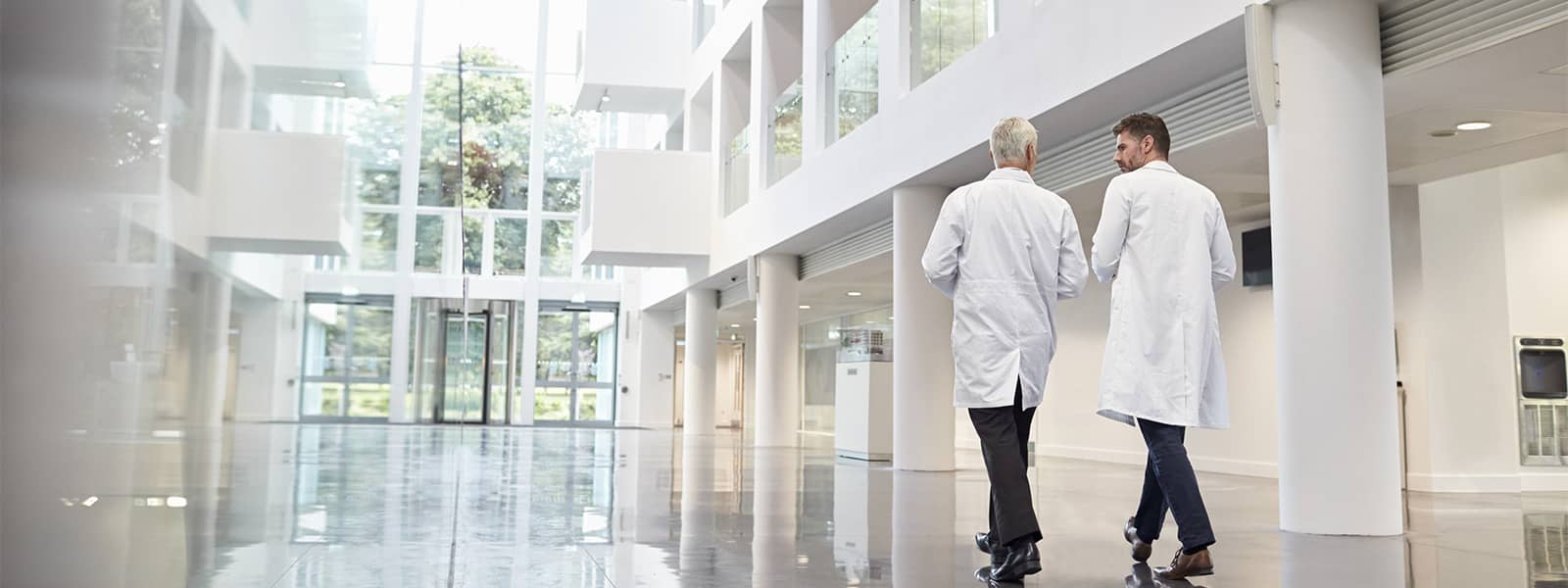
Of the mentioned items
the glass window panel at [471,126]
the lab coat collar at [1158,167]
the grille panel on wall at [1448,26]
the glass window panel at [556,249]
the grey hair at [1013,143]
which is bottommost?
the glass window panel at [471,126]

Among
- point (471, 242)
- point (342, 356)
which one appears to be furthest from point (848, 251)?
point (342, 356)

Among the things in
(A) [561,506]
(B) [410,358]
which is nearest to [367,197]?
(B) [410,358]

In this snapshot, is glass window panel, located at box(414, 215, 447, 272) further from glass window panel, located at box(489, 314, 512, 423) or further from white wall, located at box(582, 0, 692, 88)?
glass window panel, located at box(489, 314, 512, 423)

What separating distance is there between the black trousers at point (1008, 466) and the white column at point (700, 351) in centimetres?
1861

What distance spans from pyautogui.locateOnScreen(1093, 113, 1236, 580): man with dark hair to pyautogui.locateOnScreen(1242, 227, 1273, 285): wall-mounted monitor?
25.2 ft

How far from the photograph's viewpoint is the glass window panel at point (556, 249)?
2975cm

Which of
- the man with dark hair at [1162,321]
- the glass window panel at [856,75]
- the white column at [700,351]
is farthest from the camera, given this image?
the white column at [700,351]

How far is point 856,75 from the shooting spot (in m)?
12.7

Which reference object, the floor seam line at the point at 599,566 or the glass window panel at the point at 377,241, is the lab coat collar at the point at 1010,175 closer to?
the floor seam line at the point at 599,566

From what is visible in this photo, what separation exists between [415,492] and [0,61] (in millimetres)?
5696

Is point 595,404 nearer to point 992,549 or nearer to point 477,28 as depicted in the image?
point 992,549

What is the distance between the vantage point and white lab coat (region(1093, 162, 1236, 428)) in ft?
12.8

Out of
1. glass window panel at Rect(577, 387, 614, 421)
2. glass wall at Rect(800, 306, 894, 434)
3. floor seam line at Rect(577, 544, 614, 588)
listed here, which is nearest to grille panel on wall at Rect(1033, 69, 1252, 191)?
floor seam line at Rect(577, 544, 614, 588)

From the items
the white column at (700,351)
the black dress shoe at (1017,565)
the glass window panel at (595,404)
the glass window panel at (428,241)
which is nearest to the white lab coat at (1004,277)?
the black dress shoe at (1017,565)
